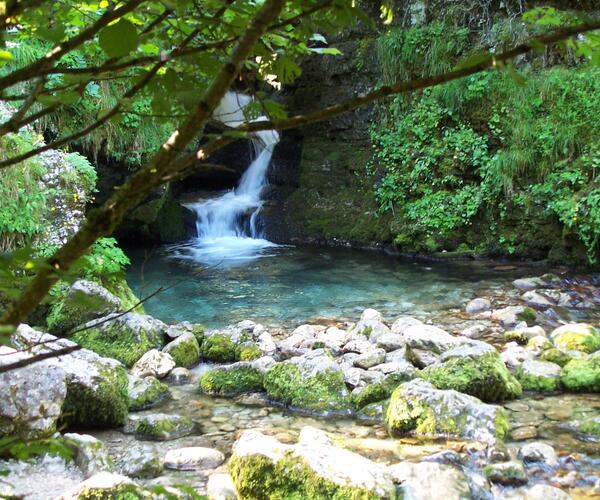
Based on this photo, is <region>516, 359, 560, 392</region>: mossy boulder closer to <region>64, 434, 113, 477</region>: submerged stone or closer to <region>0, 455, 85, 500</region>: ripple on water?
<region>64, 434, 113, 477</region>: submerged stone

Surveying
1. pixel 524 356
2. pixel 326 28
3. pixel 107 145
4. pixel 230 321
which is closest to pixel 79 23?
pixel 326 28

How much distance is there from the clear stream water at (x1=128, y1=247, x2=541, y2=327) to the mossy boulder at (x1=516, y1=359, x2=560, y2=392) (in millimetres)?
2164

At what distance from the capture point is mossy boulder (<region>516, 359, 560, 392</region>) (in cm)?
414

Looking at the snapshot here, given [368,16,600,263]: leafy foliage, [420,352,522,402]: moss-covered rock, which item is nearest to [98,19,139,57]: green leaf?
[420,352,522,402]: moss-covered rock

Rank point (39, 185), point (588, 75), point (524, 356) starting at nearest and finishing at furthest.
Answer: point (524, 356), point (39, 185), point (588, 75)

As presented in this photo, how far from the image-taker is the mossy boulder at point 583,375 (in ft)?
13.4

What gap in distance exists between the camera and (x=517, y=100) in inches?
352

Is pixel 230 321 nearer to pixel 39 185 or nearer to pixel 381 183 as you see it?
pixel 39 185

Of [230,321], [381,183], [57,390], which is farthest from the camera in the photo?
[381,183]

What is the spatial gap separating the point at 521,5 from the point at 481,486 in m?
8.75

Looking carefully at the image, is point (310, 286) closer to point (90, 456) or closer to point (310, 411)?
point (310, 411)

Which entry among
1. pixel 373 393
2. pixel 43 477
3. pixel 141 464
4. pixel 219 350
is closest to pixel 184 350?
pixel 219 350

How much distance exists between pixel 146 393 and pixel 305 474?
182cm

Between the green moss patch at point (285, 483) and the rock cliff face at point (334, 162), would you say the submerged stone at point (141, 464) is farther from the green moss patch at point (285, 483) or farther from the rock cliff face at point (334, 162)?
the rock cliff face at point (334, 162)
